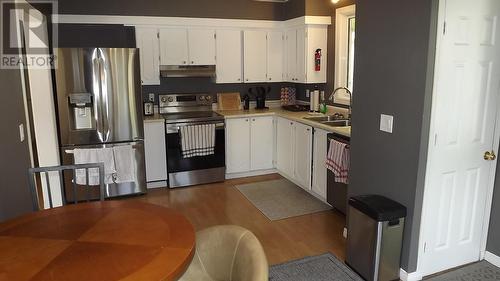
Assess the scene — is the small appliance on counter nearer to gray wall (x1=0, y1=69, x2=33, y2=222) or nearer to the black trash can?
A: gray wall (x1=0, y1=69, x2=33, y2=222)

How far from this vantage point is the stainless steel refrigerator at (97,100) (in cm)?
389

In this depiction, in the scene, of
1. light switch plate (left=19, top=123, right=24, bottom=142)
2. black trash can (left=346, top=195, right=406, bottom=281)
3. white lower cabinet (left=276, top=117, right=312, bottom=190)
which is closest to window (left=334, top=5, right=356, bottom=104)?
white lower cabinet (left=276, top=117, right=312, bottom=190)

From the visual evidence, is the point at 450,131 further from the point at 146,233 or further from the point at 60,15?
the point at 60,15

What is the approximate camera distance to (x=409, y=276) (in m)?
2.57

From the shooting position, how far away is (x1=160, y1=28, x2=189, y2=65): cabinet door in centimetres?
470

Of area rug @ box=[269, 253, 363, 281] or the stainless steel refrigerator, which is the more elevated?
the stainless steel refrigerator

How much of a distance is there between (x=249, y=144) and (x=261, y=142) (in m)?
0.18

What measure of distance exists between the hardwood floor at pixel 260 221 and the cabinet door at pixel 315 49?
1781 mm

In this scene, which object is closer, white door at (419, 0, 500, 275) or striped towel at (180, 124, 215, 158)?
white door at (419, 0, 500, 275)

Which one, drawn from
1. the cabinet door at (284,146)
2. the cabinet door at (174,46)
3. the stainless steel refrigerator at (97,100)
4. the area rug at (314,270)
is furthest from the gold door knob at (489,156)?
the cabinet door at (174,46)

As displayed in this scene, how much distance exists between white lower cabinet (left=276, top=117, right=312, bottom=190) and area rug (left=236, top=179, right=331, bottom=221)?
0.13 meters

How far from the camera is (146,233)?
163 centimetres

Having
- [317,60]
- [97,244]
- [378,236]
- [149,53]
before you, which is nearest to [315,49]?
[317,60]

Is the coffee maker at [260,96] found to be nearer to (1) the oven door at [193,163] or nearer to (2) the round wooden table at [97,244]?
(1) the oven door at [193,163]
